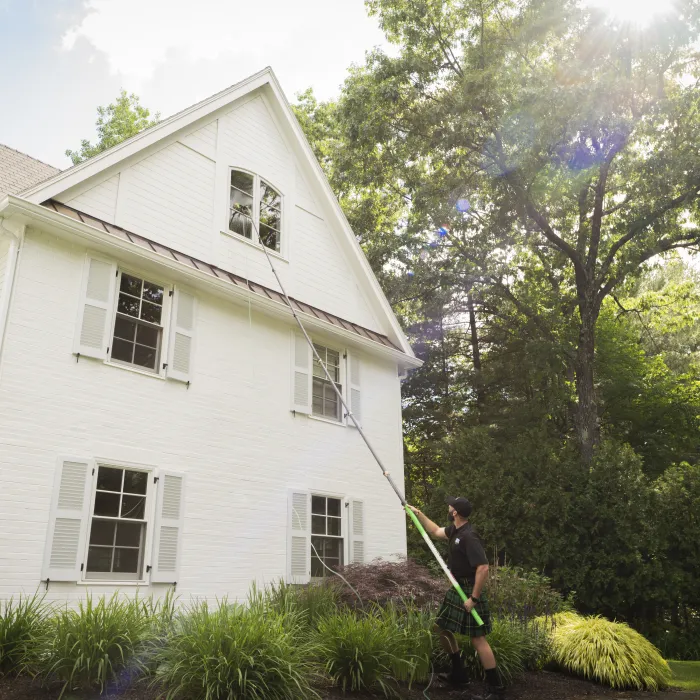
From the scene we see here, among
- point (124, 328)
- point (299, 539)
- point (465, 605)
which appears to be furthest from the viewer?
point (299, 539)

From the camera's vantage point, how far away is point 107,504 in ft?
28.1

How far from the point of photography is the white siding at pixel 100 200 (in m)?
9.55

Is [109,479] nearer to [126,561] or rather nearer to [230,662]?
[126,561]

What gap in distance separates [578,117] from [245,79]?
318 inches

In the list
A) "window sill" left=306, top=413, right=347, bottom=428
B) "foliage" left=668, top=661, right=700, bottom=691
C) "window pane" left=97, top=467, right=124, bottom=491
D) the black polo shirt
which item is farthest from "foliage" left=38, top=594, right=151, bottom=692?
"foliage" left=668, top=661, right=700, bottom=691

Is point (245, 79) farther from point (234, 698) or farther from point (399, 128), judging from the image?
point (234, 698)

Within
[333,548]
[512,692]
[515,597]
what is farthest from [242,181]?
[512,692]

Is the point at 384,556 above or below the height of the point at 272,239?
below

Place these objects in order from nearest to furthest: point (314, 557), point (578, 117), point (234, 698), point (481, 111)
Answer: point (234, 698), point (314, 557), point (578, 117), point (481, 111)

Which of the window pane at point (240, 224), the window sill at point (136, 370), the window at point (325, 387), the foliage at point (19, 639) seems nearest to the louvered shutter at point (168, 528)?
the window sill at point (136, 370)

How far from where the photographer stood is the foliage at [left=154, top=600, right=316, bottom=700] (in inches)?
209

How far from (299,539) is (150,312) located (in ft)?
13.9

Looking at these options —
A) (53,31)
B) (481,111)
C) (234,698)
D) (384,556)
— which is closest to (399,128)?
(481,111)

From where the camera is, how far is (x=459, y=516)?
7344 mm
